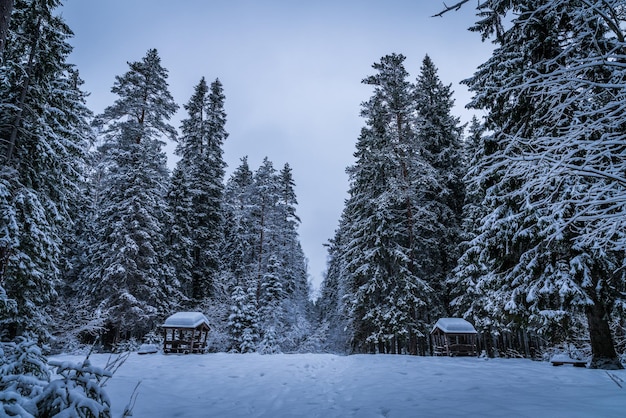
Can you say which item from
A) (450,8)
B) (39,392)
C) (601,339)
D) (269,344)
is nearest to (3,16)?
(39,392)

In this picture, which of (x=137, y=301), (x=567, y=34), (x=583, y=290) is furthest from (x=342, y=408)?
(x=137, y=301)

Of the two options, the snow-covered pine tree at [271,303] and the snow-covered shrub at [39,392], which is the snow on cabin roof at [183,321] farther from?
the snow-covered shrub at [39,392]

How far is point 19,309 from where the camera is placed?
413 inches

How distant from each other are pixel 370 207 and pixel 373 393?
14.5 meters

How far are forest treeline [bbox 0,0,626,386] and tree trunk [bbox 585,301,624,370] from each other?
0.14 ft

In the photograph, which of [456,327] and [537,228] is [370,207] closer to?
[456,327]

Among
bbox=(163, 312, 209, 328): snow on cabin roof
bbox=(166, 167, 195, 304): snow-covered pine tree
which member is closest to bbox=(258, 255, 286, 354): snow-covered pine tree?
bbox=(166, 167, 195, 304): snow-covered pine tree

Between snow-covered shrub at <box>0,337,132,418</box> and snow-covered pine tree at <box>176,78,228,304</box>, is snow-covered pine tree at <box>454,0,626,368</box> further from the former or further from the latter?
snow-covered pine tree at <box>176,78,228,304</box>

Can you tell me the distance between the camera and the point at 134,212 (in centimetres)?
1872

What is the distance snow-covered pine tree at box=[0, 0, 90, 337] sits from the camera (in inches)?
397

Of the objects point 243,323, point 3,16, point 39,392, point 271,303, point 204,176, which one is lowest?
point 243,323

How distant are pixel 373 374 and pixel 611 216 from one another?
7536 mm

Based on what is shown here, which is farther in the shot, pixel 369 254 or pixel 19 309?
pixel 369 254

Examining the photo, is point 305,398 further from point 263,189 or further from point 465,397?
point 263,189
